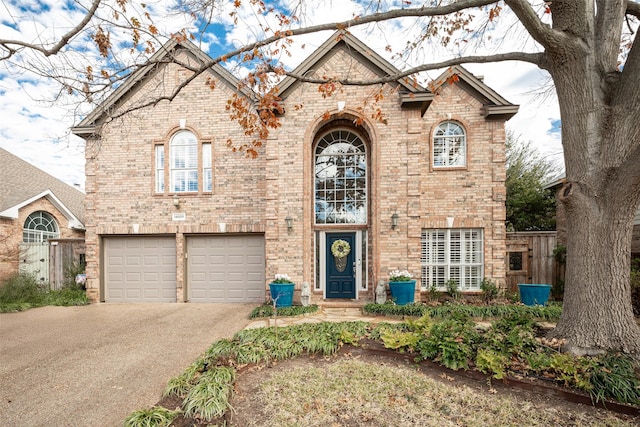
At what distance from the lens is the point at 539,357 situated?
3586 millimetres

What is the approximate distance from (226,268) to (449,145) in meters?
7.47

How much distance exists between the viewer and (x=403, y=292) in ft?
23.8

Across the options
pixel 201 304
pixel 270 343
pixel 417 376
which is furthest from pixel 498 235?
pixel 201 304

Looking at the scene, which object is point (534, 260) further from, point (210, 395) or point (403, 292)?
point (210, 395)

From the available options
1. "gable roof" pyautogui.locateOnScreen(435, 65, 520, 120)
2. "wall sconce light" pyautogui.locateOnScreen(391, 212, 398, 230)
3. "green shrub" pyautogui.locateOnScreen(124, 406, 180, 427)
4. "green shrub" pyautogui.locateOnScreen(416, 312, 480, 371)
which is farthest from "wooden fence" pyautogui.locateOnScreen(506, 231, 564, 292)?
"green shrub" pyautogui.locateOnScreen(124, 406, 180, 427)

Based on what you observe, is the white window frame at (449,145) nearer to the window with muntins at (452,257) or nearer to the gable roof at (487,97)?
the gable roof at (487,97)

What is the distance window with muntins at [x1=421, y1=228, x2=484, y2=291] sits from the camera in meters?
8.35

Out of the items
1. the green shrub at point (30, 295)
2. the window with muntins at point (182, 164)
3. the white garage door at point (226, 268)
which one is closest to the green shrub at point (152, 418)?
the white garage door at point (226, 268)

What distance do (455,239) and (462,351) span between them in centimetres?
525

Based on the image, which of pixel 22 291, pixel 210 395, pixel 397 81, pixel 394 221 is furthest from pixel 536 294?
pixel 22 291

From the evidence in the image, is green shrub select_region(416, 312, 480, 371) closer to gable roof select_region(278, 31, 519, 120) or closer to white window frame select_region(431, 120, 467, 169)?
white window frame select_region(431, 120, 467, 169)

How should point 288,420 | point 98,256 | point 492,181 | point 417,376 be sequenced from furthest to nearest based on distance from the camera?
point 98,256, point 492,181, point 417,376, point 288,420

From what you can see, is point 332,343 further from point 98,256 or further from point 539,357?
point 98,256

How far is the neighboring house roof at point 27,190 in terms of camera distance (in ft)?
34.9
